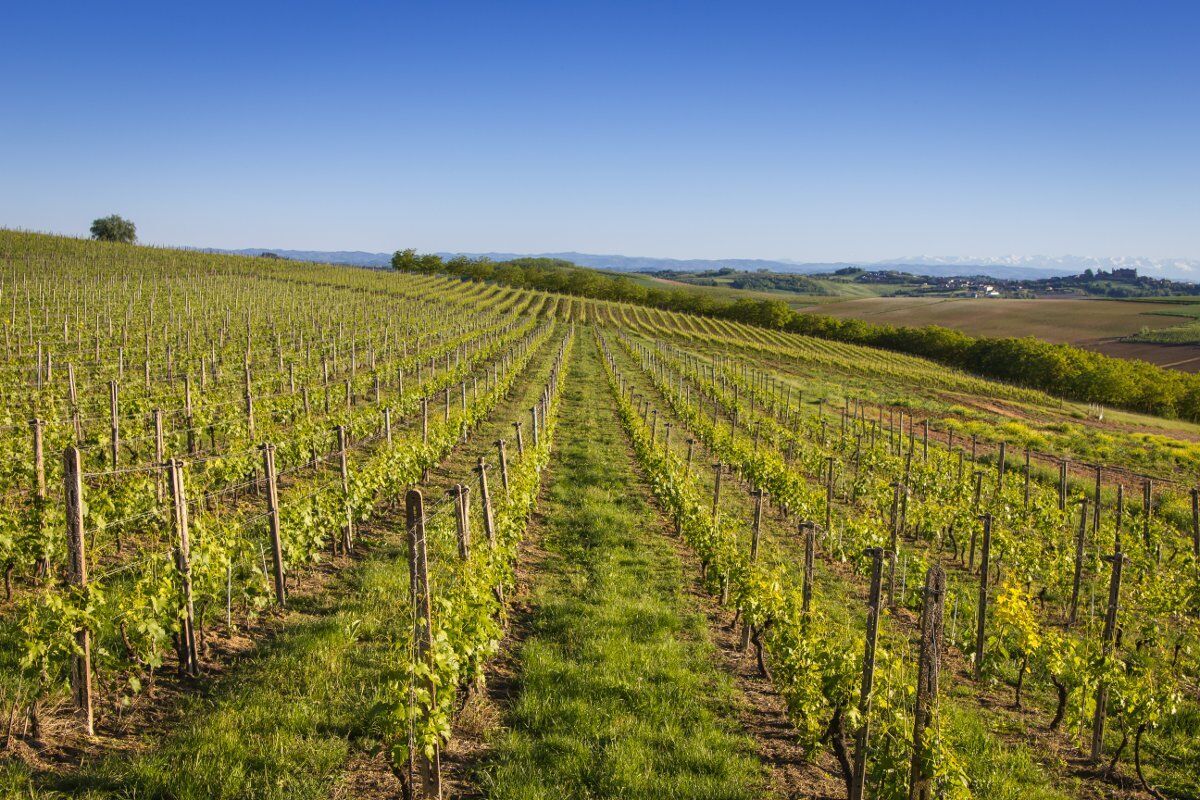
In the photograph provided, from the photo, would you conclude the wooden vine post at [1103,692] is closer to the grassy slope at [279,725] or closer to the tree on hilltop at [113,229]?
the grassy slope at [279,725]

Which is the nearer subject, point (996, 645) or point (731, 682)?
point (731, 682)

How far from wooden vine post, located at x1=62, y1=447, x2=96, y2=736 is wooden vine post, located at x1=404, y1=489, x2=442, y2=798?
265 centimetres

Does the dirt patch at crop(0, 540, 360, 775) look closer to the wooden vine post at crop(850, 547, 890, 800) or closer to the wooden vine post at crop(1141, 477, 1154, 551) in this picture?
the wooden vine post at crop(850, 547, 890, 800)

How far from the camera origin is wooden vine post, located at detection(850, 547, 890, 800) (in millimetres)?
4723

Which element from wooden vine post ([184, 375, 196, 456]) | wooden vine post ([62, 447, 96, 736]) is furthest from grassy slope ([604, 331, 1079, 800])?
wooden vine post ([184, 375, 196, 456])

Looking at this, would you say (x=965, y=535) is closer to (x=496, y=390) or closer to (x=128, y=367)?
(x=496, y=390)

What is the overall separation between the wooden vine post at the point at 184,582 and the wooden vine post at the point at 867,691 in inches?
233

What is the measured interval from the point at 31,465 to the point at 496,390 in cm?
1423

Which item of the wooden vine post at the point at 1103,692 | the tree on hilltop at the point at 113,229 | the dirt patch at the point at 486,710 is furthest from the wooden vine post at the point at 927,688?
the tree on hilltop at the point at 113,229

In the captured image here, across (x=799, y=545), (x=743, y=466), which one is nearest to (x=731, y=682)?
(x=799, y=545)

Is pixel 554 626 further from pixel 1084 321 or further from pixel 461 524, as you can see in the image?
pixel 1084 321

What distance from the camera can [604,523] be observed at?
11297 mm

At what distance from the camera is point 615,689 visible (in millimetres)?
6262

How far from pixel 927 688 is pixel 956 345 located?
77951 mm
